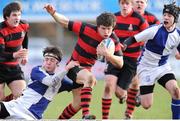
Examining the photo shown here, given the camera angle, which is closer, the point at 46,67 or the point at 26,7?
the point at 46,67

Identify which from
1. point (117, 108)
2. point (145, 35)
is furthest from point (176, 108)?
point (117, 108)

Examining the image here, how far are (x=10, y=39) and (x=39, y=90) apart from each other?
4.92ft

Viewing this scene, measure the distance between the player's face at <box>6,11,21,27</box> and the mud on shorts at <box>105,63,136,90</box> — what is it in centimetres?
160

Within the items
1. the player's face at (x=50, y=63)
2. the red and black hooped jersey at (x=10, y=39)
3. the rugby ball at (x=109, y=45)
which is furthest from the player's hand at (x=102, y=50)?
the red and black hooped jersey at (x=10, y=39)

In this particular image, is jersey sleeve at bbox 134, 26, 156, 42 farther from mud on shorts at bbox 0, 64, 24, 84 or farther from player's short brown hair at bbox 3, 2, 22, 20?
mud on shorts at bbox 0, 64, 24, 84

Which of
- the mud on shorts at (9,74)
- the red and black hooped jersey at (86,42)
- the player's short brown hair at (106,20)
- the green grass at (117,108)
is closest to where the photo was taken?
the player's short brown hair at (106,20)

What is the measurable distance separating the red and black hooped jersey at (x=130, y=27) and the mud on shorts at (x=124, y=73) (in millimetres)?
192

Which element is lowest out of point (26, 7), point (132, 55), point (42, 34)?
point (42, 34)

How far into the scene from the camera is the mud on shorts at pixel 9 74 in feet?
33.2

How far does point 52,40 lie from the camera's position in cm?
2202

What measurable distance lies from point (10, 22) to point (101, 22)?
4.85ft

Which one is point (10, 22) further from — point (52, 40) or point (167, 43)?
point (52, 40)

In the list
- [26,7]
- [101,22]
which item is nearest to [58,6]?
[26,7]

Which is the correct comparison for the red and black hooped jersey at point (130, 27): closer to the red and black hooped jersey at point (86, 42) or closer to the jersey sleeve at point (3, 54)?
the red and black hooped jersey at point (86, 42)
